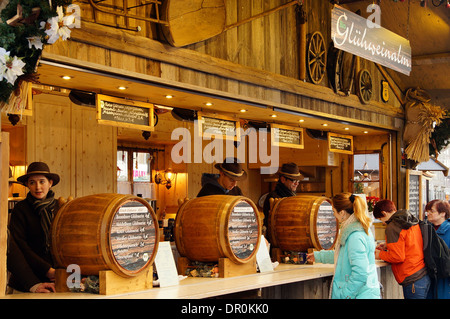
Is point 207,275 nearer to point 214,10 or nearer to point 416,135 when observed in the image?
point 214,10

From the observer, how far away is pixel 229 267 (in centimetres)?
420

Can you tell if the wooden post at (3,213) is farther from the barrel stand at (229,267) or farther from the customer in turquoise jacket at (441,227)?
the customer in turquoise jacket at (441,227)

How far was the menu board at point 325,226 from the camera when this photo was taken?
516 centimetres

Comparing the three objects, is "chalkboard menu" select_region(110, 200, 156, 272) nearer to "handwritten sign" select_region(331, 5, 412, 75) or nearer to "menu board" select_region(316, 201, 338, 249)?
"menu board" select_region(316, 201, 338, 249)

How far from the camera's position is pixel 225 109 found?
719cm

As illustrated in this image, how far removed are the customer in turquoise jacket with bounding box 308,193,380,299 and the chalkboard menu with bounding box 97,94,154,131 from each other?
2.60 m

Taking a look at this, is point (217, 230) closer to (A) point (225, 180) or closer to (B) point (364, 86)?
(A) point (225, 180)

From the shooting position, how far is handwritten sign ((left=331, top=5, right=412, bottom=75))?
16.7 feet

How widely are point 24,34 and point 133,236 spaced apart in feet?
4.24

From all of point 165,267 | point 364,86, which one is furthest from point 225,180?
point 364,86
